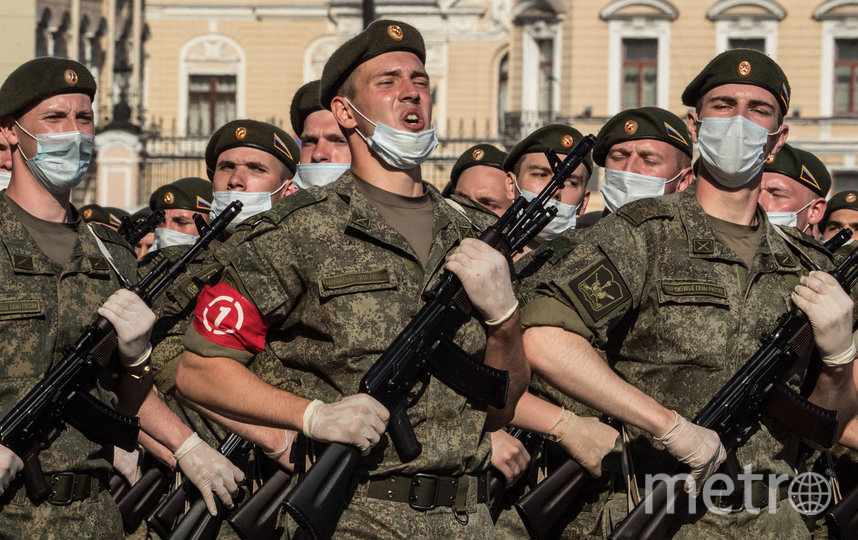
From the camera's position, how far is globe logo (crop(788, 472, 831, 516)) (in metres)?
5.80

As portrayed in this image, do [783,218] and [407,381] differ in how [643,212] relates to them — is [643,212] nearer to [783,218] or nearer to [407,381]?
[407,381]

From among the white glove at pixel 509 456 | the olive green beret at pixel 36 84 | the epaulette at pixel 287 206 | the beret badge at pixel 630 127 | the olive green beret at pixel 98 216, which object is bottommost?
the olive green beret at pixel 98 216

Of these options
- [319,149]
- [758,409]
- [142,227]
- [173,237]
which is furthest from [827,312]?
[173,237]

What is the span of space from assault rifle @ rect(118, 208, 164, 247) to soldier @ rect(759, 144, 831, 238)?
11.2 feet

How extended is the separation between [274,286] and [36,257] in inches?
47.0

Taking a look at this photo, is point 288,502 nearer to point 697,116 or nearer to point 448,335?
point 448,335

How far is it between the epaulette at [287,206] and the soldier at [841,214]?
20.0ft

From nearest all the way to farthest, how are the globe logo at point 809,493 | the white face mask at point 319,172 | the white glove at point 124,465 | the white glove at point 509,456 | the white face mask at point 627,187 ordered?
the globe logo at point 809,493
the white glove at point 509,456
the white glove at point 124,465
the white face mask at point 627,187
the white face mask at point 319,172

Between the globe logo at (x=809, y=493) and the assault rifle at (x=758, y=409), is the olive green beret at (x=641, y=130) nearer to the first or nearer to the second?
the globe logo at (x=809, y=493)

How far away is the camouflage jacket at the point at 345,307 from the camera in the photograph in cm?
500

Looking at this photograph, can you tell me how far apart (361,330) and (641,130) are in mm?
3228

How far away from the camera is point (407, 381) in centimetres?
495

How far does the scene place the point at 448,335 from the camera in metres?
5.08

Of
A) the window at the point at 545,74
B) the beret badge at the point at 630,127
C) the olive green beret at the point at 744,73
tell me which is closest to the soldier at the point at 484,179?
the beret badge at the point at 630,127
